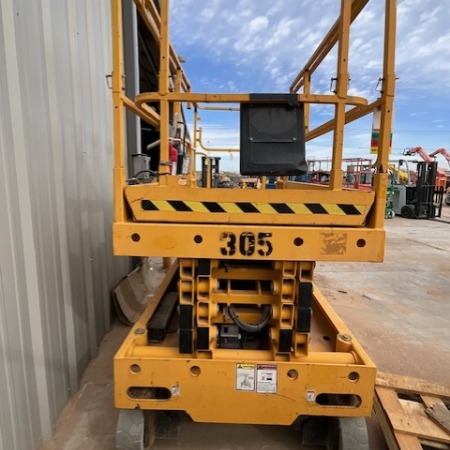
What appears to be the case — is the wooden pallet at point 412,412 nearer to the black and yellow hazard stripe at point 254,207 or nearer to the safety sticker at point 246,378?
the safety sticker at point 246,378

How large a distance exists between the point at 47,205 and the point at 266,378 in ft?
6.13

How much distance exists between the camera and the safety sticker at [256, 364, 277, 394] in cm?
212

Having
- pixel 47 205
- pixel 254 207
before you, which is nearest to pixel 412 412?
pixel 254 207

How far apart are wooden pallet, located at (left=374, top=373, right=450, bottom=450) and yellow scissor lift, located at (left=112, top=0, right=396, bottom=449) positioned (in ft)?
1.00

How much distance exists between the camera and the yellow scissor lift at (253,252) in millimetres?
1951

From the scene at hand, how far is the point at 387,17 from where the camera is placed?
1879 mm

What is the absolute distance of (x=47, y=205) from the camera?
8.09 feet

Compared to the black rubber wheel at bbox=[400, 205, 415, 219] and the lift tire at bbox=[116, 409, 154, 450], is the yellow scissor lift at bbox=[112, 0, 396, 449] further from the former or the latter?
the black rubber wheel at bbox=[400, 205, 415, 219]

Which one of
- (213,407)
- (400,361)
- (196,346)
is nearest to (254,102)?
(196,346)

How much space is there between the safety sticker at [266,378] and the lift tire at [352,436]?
0.48 metres

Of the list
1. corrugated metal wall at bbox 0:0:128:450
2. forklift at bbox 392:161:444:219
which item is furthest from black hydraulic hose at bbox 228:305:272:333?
forklift at bbox 392:161:444:219

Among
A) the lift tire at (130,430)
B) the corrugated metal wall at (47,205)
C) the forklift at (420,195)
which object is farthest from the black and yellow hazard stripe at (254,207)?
the forklift at (420,195)

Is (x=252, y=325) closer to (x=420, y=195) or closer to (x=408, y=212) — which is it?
(x=420, y=195)

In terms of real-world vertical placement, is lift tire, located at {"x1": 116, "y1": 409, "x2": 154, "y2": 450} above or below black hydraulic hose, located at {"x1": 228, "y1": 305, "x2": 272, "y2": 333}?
below
